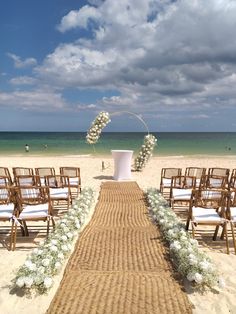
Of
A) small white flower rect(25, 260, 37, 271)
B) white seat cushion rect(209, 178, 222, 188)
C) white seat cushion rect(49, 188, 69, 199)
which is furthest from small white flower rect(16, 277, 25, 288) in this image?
white seat cushion rect(209, 178, 222, 188)

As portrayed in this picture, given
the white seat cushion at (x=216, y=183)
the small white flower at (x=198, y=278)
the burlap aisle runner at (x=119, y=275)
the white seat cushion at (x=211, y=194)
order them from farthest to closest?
the white seat cushion at (x=216, y=183), the white seat cushion at (x=211, y=194), the small white flower at (x=198, y=278), the burlap aisle runner at (x=119, y=275)

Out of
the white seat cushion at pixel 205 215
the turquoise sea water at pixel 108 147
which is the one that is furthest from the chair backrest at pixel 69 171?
the turquoise sea water at pixel 108 147

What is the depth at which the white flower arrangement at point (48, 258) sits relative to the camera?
3992 millimetres

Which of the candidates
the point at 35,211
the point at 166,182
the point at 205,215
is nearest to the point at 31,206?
the point at 35,211

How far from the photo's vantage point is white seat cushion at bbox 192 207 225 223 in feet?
18.8

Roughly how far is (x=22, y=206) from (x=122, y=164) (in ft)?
24.8

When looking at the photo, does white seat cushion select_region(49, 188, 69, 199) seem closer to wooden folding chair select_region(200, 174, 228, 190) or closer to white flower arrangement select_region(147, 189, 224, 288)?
white flower arrangement select_region(147, 189, 224, 288)

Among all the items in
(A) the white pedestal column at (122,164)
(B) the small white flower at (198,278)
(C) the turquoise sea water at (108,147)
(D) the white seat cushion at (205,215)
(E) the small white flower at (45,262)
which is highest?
(D) the white seat cushion at (205,215)

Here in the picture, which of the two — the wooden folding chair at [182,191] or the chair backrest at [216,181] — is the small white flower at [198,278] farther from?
the chair backrest at [216,181]

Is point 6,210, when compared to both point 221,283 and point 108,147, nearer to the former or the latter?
point 221,283

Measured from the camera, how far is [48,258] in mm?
4477

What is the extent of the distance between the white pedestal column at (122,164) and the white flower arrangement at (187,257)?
680 centimetres

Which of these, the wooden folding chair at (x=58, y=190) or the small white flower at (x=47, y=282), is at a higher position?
the small white flower at (x=47, y=282)

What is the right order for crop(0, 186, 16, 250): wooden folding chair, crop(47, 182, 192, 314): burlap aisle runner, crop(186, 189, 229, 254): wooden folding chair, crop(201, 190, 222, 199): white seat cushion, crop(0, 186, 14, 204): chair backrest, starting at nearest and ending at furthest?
crop(47, 182, 192, 314): burlap aisle runner → crop(186, 189, 229, 254): wooden folding chair → crop(0, 186, 16, 250): wooden folding chair → crop(0, 186, 14, 204): chair backrest → crop(201, 190, 222, 199): white seat cushion
